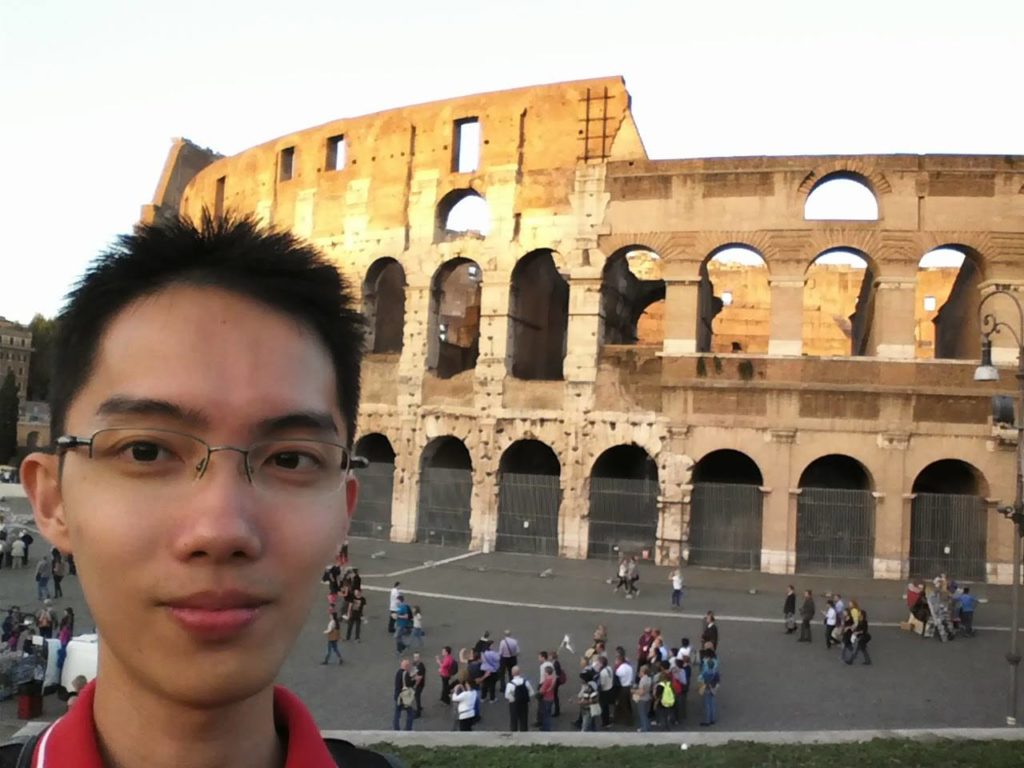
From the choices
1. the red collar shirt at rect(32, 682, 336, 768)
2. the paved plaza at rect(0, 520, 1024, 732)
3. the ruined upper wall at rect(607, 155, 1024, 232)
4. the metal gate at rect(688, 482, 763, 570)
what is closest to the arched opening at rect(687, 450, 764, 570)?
the metal gate at rect(688, 482, 763, 570)

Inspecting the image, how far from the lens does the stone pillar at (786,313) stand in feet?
68.1

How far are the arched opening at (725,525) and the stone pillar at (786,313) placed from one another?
3.70 m

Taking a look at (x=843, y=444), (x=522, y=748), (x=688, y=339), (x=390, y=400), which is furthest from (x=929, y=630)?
(x=390, y=400)

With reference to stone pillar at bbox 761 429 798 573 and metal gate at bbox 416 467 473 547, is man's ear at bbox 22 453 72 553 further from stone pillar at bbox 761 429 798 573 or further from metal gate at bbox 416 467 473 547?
metal gate at bbox 416 467 473 547

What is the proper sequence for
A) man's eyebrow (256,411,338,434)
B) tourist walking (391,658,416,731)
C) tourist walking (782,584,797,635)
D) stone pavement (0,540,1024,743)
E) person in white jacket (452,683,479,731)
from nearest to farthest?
man's eyebrow (256,411,338,434)
person in white jacket (452,683,479,731)
tourist walking (391,658,416,731)
stone pavement (0,540,1024,743)
tourist walking (782,584,797,635)

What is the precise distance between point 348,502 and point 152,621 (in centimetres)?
46

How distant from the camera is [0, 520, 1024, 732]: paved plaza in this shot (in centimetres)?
1058

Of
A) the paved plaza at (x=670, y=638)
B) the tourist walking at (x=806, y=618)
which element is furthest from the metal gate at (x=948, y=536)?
the tourist walking at (x=806, y=618)

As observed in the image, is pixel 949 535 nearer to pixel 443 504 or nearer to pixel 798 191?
pixel 798 191

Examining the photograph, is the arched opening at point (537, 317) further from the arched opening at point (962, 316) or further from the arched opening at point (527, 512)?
the arched opening at point (962, 316)

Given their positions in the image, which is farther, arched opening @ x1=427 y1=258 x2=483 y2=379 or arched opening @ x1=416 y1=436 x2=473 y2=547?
arched opening @ x1=427 y1=258 x2=483 y2=379

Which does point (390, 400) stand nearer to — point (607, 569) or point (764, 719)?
point (607, 569)

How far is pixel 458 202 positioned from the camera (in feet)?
82.0

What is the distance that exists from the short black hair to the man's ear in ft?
0.19
